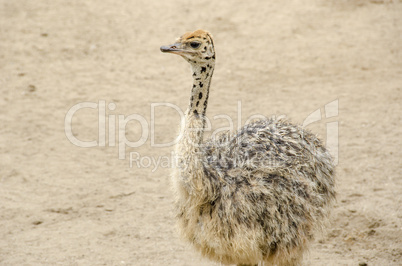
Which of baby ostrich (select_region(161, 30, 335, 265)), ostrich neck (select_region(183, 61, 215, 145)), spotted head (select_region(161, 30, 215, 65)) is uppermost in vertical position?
spotted head (select_region(161, 30, 215, 65))

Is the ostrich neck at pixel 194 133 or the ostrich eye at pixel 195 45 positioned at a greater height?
the ostrich eye at pixel 195 45

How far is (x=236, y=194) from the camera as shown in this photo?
4402 mm

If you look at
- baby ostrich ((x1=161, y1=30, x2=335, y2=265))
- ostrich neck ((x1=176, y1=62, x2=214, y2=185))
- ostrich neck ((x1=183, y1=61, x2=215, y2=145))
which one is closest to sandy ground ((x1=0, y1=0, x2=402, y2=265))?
baby ostrich ((x1=161, y1=30, x2=335, y2=265))

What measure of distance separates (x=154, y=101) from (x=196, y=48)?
389 cm

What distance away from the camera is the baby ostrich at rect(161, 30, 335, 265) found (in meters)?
4.36

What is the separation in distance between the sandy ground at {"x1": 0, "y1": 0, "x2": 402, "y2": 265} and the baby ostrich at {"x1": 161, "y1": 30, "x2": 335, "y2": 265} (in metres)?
0.66

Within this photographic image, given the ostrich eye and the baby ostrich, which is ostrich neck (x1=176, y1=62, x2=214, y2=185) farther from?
the ostrich eye

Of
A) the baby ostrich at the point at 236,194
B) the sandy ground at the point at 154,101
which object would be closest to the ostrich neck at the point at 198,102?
the baby ostrich at the point at 236,194

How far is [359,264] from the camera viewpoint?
17.5 feet

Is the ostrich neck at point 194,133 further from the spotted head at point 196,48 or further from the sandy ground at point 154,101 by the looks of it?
the sandy ground at point 154,101

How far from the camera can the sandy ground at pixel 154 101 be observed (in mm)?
5703

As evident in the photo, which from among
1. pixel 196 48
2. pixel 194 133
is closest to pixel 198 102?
pixel 194 133

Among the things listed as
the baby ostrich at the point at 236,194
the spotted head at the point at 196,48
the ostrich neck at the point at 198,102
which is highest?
the spotted head at the point at 196,48

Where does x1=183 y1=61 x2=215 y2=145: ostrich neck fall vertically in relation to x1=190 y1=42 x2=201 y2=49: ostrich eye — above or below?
below
